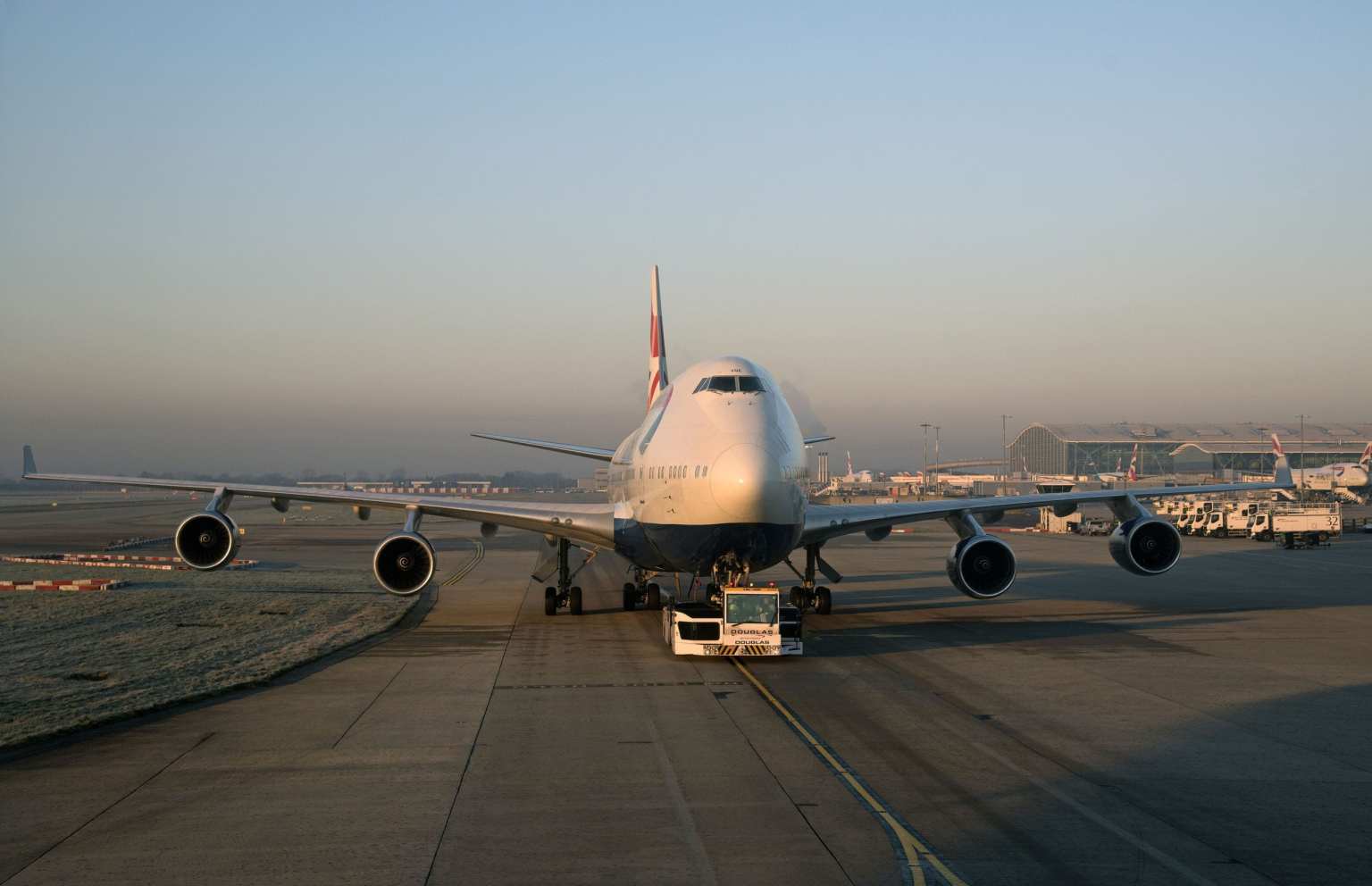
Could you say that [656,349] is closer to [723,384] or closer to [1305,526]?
[723,384]

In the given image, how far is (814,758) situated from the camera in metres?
13.5

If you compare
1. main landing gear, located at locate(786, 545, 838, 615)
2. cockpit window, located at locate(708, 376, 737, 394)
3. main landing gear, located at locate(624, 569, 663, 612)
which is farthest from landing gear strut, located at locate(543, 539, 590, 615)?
cockpit window, located at locate(708, 376, 737, 394)

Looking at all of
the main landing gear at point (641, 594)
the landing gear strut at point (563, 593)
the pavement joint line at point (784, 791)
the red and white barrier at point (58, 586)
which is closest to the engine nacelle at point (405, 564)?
the landing gear strut at point (563, 593)

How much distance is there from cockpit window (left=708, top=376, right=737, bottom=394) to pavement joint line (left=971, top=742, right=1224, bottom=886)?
11235mm

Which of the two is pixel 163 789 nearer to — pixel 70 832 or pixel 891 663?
pixel 70 832

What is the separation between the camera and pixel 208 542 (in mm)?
27156

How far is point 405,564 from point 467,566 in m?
22.8

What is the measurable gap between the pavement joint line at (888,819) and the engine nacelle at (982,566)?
37.2 feet

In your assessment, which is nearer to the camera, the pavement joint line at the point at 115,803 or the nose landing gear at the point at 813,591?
the pavement joint line at the point at 115,803

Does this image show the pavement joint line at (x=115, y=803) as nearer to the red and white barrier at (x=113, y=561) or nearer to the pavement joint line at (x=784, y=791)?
the pavement joint line at (x=784, y=791)

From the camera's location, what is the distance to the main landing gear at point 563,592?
2994 cm

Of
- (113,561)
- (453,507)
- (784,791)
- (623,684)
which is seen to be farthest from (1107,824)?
(113,561)

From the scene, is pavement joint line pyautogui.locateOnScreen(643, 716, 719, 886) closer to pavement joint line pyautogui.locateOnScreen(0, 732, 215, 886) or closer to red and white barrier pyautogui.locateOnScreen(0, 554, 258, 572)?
pavement joint line pyautogui.locateOnScreen(0, 732, 215, 886)

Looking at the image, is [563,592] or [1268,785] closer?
[1268,785]
